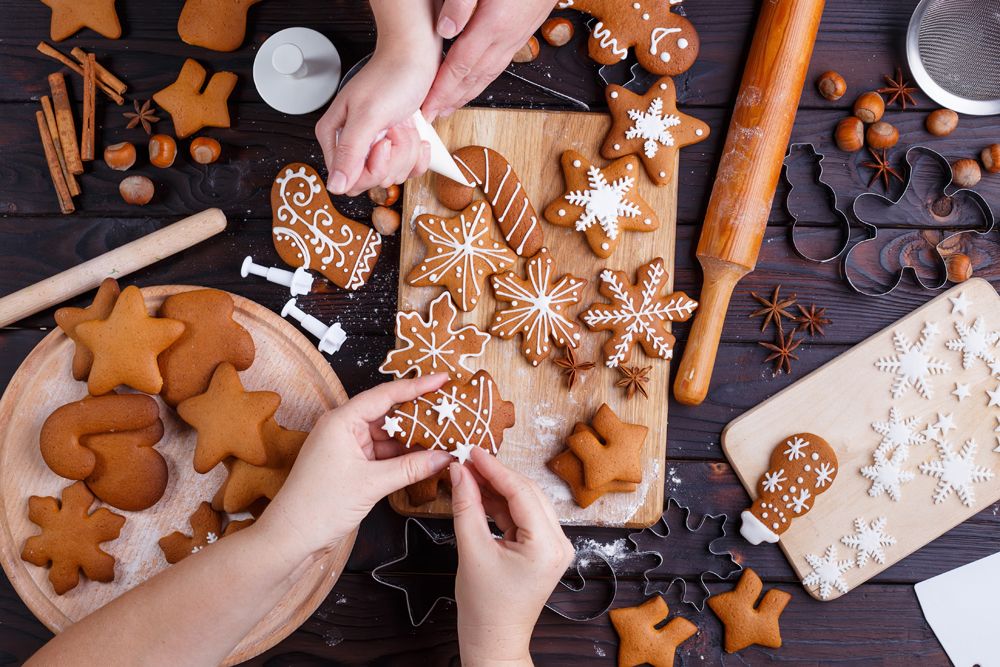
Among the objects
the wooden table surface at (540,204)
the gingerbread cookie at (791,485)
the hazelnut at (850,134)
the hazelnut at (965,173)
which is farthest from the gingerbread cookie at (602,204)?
the hazelnut at (965,173)

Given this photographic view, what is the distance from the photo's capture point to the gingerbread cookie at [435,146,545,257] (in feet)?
5.44

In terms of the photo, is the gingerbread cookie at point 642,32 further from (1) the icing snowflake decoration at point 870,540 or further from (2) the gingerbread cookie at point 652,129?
(1) the icing snowflake decoration at point 870,540

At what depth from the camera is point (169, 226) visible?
5.51 feet

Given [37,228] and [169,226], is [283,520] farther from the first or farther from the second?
[37,228]

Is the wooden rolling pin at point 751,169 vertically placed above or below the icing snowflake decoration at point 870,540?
above

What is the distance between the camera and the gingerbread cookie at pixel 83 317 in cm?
156

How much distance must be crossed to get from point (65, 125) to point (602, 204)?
49.8 inches

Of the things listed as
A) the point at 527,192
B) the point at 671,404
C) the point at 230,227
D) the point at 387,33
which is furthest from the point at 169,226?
the point at 671,404

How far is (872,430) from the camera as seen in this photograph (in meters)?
1.70

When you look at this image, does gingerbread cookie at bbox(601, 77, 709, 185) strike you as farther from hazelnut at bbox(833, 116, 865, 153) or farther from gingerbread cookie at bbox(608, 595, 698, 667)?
gingerbread cookie at bbox(608, 595, 698, 667)

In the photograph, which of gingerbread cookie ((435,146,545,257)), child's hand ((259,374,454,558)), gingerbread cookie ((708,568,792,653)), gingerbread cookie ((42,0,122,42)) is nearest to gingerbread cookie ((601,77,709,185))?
gingerbread cookie ((435,146,545,257))

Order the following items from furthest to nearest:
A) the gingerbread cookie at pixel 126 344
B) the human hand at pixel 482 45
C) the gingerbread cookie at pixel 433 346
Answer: the gingerbread cookie at pixel 433 346 → the gingerbread cookie at pixel 126 344 → the human hand at pixel 482 45

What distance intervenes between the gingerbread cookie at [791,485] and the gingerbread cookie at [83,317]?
1497mm

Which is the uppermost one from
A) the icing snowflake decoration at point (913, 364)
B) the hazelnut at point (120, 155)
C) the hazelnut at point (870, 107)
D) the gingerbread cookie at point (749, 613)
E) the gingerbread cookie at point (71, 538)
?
the hazelnut at point (120, 155)
